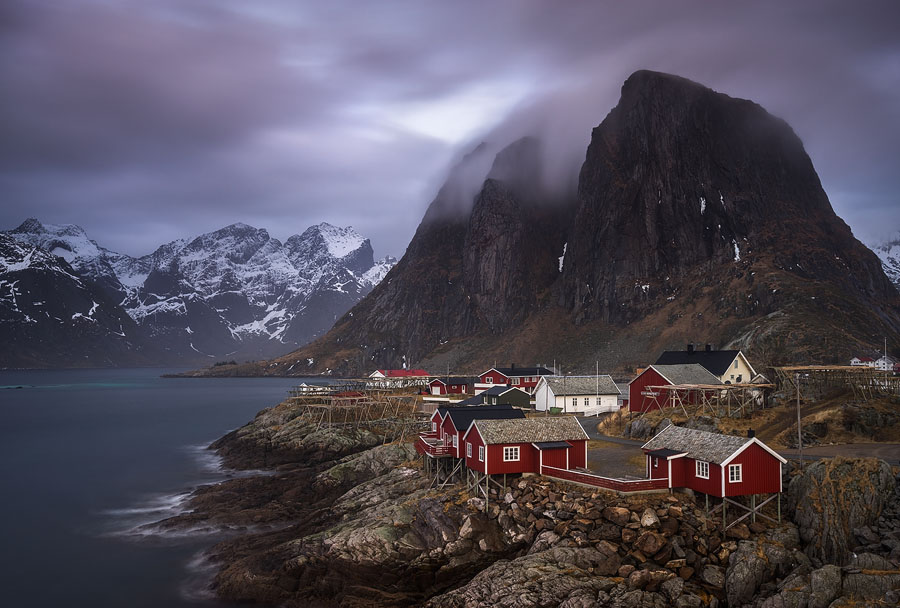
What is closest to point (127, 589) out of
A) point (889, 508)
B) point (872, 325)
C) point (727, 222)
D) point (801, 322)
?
point (889, 508)

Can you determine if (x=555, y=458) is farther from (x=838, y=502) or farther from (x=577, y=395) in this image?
(x=577, y=395)

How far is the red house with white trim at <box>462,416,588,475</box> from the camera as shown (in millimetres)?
40781

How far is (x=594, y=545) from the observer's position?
31906 mm

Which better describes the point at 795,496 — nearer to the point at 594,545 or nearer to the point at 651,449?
the point at 651,449

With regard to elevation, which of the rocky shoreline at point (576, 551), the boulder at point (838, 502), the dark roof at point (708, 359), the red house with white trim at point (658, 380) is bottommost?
the rocky shoreline at point (576, 551)

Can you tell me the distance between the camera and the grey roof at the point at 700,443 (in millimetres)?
33781

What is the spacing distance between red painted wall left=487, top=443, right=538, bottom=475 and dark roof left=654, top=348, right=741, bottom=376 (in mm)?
36870

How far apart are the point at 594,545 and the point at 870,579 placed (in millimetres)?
11556

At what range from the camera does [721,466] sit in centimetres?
3300

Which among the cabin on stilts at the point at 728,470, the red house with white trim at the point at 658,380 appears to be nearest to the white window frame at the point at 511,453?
the cabin on stilts at the point at 728,470

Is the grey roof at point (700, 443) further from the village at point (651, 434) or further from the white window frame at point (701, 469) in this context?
the white window frame at point (701, 469)

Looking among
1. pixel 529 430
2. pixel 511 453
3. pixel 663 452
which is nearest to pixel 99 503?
pixel 511 453

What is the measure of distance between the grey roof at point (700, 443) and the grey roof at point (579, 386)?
122 feet

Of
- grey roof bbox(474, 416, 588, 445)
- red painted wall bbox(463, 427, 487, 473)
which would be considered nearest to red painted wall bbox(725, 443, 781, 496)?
grey roof bbox(474, 416, 588, 445)
